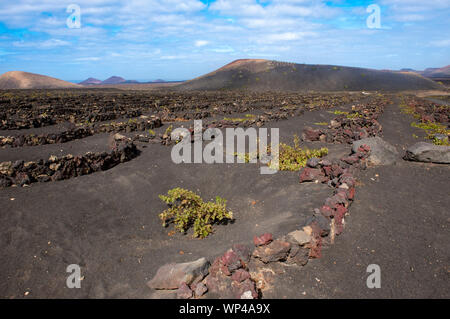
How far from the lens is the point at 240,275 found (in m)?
4.17

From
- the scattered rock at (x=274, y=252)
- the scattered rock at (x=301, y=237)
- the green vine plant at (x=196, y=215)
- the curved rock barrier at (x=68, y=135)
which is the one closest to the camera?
the scattered rock at (x=274, y=252)

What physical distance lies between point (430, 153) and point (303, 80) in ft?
295

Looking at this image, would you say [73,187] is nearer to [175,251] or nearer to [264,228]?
[175,251]

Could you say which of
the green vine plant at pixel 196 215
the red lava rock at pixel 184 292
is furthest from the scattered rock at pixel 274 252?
the green vine plant at pixel 196 215

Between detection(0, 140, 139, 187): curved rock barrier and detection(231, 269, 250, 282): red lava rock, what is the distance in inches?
289

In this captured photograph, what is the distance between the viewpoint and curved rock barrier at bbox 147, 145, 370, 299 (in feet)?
13.6

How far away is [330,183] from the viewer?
745 cm

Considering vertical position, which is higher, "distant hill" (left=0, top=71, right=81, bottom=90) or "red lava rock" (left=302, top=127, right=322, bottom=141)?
"distant hill" (left=0, top=71, right=81, bottom=90)

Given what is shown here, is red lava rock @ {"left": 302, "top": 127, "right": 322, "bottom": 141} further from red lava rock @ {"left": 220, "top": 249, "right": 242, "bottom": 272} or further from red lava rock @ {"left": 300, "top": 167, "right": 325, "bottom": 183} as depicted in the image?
red lava rock @ {"left": 220, "top": 249, "right": 242, "bottom": 272}

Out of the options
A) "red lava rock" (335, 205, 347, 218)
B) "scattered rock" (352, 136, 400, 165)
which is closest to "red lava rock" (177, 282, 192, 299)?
"red lava rock" (335, 205, 347, 218)

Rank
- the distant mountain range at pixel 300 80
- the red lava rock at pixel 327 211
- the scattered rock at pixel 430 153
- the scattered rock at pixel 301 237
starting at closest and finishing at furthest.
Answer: the scattered rock at pixel 301 237, the red lava rock at pixel 327 211, the scattered rock at pixel 430 153, the distant mountain range at pixel 300 80

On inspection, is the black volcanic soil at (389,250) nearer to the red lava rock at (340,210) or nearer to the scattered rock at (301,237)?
the red lava rock at (340,210)

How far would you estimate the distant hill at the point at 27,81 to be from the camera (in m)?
112

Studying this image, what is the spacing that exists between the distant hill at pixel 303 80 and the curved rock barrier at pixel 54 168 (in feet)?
258
